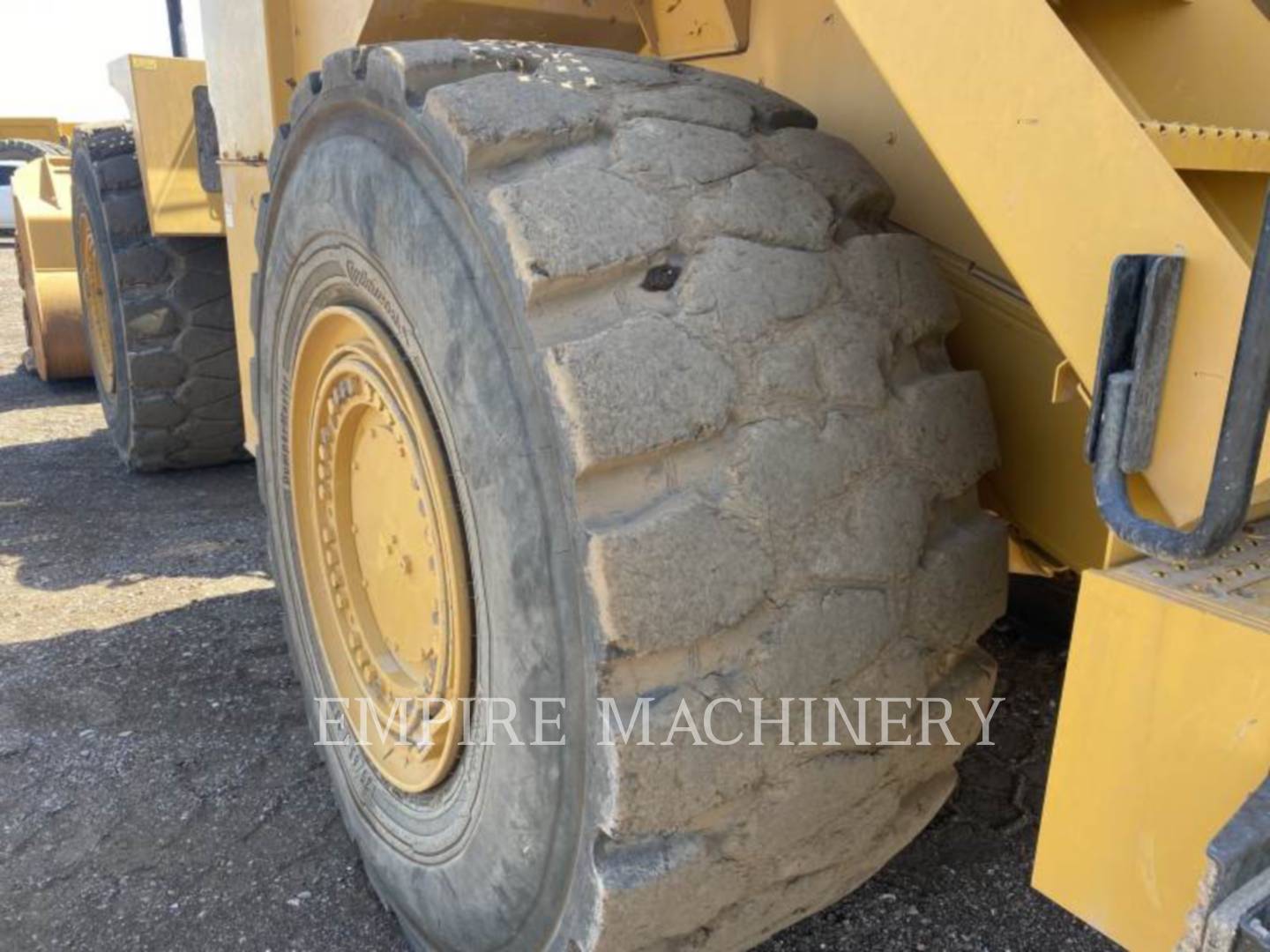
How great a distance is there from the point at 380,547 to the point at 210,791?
878 mm

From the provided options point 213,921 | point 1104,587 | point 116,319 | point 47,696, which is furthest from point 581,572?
point 116,319

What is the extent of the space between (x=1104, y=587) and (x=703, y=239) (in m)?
0.52

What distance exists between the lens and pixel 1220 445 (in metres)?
0.77

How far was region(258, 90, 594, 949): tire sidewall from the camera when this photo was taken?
116 centimetres

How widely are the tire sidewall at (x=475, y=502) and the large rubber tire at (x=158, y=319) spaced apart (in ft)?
8.44

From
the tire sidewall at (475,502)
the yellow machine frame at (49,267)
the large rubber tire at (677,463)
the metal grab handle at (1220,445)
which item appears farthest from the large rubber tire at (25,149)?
the metal grab handle at (1220,445)

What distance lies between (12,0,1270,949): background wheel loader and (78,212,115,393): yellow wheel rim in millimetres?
3441

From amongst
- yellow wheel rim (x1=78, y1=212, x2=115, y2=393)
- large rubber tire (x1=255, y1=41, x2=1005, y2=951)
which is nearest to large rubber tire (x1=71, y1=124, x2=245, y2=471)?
yellow wheel rim (x1=78, y1=212, x2=115, y2=393)

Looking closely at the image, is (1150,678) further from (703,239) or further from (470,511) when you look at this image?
(470,511)

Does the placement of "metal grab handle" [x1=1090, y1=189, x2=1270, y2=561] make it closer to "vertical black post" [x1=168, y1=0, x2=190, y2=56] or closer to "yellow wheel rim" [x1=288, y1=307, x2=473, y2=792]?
"yellow wheel rim" [x1=288, y1=307, x2=473, y2=792]

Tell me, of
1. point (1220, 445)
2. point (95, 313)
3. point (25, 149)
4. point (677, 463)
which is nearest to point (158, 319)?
point (95, 313)

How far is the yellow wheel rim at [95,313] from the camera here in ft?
15.4

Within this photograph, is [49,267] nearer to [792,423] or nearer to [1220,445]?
[792,423]

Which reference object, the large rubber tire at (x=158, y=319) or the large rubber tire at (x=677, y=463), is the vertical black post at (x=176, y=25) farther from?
the large rubber tire at (x=677, y=463)
